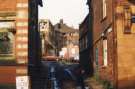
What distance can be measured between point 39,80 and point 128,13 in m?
9.27

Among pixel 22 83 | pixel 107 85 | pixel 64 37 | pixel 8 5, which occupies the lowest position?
pixel 107 85

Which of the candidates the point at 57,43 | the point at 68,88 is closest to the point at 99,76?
the point at 68,88

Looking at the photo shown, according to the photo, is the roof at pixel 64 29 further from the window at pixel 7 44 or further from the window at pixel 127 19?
the window at pixel 127 19

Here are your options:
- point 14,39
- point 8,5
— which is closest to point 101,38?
point 14,39

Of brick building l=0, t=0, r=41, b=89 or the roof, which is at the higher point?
the roof

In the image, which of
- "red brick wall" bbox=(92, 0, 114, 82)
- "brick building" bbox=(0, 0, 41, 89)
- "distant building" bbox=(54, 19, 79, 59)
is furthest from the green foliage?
"distant building" bbox=(54, 19, 79, 59)

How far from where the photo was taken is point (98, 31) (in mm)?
34000

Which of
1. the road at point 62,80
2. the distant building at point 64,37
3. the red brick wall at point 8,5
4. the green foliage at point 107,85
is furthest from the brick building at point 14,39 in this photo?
the distant building at point 64,37

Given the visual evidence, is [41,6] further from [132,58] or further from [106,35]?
[132,58]

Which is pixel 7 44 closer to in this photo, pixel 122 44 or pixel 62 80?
pixel 122 44

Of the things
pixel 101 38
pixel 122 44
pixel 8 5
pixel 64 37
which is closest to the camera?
pixel 122 44

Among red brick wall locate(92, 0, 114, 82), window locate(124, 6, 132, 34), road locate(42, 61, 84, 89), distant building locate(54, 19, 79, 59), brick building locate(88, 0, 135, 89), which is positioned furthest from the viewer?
distant building locate(54, 19, 79, 59)

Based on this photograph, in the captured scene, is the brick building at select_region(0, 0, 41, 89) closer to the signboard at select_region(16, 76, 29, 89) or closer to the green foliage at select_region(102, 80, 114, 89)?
the green foliage at select_region(102, 80, 114, 89)

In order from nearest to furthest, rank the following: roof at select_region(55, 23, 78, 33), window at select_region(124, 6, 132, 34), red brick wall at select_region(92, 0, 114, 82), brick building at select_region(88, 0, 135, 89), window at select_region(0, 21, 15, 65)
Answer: brick building at select_region(88, 0, 135, 89) → window at select_region(124, 6, 132, 34) → red brick wall at select_region(92, 0, 114, 82) → window at select_region(0, 21, 15, 65) → roof at select_region(55, 23, 78, 33)
